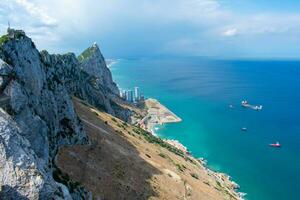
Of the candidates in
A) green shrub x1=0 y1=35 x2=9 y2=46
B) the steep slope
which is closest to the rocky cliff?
green shrub x1=0 y1=35 x2=9 y2=46

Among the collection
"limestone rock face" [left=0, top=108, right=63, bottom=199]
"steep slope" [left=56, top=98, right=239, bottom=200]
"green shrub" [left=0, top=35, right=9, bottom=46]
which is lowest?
"steep slope" [left=56, top=98, right=239, bottom=200]

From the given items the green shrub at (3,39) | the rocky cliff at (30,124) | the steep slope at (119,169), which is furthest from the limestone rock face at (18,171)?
the steep slope at (119,169)

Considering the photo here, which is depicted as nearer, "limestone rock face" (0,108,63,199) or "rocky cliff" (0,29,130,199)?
"limestone rock face" (0,108,63,199)

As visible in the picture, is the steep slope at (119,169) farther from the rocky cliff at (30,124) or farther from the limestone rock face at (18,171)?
the limestone rock face at (18,171)

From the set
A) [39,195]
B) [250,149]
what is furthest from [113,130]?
[250,149]

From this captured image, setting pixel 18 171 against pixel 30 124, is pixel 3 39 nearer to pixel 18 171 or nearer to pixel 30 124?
pixel 30 124

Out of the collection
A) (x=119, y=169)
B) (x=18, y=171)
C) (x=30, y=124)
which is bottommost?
(x=119, y=169)

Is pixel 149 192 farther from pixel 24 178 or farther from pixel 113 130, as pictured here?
pixel 24 178

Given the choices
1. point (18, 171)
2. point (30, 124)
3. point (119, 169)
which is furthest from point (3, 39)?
point (119, 169)

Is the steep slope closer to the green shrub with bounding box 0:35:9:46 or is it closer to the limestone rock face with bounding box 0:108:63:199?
the green shrub with bounding box 0:35:9:46

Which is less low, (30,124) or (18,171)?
(30,124)
